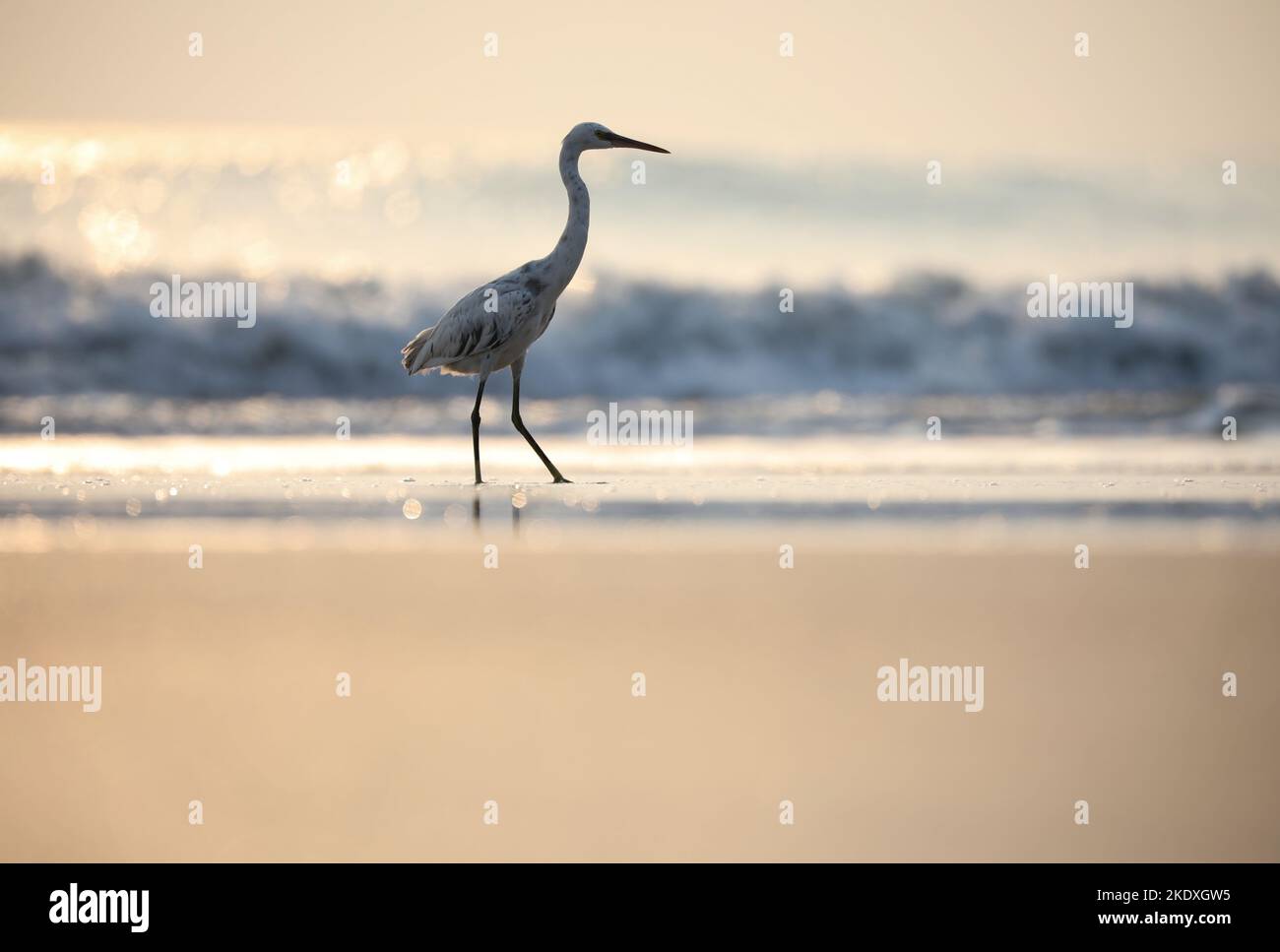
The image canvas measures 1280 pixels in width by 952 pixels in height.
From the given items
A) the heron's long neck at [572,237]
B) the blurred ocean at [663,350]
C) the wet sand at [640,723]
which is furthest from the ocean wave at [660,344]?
the wet sand at [640,723]

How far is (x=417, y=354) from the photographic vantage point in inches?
409

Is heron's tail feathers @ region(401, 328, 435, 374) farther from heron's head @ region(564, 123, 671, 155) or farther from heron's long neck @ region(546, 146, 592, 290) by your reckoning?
heron's head @ region(564, 123, 671, 155)

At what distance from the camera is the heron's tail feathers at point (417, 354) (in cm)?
1032

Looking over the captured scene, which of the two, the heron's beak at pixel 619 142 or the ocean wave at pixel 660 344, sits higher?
the heron's beak at pixel 619 142

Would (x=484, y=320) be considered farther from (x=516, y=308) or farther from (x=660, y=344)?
(x=660, y=344)

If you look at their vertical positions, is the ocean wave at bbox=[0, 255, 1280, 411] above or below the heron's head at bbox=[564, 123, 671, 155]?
below

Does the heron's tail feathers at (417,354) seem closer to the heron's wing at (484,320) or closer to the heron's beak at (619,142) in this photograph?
the heron's wing at (484,320)

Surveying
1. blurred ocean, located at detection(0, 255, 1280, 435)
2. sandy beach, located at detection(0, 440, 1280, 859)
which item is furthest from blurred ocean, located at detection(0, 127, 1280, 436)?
sandy beach, located at detection(0, 440, 1280, 859)

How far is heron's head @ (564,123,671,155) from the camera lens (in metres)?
10.3

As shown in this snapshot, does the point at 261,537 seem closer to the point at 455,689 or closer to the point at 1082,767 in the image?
the point at 455,689

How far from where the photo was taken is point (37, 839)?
2916 millimetres

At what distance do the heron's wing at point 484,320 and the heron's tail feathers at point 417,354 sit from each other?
17cm

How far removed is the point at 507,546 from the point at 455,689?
8.81 ft
